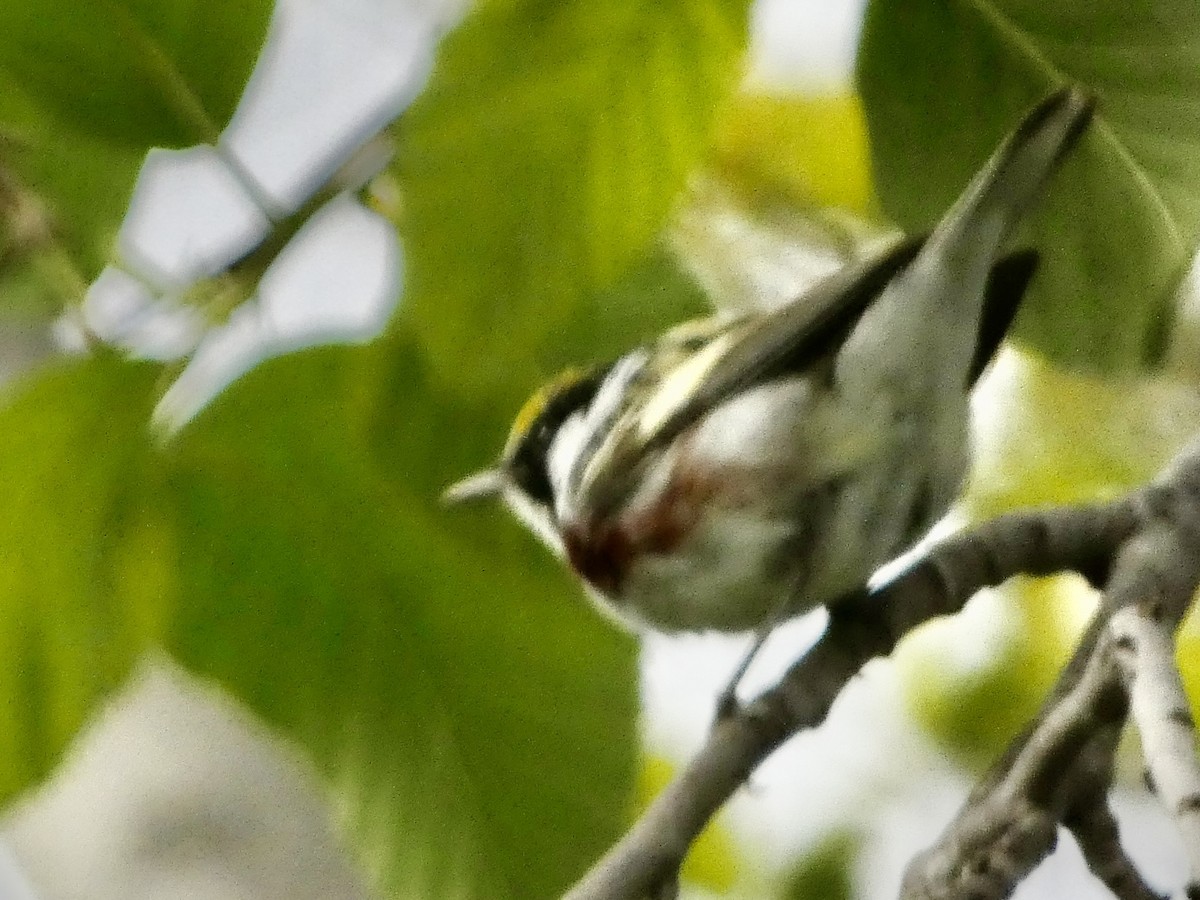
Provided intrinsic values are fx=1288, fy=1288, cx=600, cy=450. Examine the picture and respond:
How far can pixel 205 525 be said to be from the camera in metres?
0.52

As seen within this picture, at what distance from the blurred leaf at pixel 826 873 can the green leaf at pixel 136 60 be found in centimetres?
58

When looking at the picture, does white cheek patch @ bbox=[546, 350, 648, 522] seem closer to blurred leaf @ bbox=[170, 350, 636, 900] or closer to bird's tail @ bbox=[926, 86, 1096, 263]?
blurred leaf @ bbox=[170, 350, 636, 900]

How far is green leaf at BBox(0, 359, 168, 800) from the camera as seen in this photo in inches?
19.3

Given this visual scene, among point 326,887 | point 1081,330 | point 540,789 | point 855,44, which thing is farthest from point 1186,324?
point 326,887

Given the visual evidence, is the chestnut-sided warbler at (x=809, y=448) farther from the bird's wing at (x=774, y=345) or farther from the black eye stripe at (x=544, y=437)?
the black eye stripe at (x=544, y=437)

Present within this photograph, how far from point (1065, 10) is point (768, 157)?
0.81 ft

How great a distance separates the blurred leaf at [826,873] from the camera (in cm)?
81

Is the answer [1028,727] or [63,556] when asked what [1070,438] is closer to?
[1028,727]

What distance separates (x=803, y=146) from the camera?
68 cm

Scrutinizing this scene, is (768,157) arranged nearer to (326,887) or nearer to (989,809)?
(989,809)

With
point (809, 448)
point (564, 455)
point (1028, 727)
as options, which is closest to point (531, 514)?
point (564, 455)

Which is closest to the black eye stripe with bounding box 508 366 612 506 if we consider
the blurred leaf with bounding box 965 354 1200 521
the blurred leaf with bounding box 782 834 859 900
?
the blurred leaf with bounding box 965 354 1200 521

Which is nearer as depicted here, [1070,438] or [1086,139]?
[1086,139]

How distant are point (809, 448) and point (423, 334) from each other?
6.2 inches
